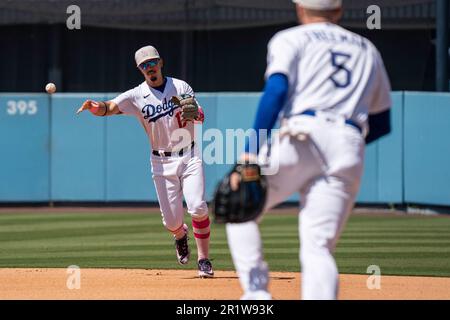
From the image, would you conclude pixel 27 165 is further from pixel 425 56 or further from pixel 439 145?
pixel 425 56

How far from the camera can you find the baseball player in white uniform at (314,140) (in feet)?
18.1

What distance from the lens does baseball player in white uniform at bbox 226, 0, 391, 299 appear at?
18.1 feet

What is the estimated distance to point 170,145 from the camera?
950cm

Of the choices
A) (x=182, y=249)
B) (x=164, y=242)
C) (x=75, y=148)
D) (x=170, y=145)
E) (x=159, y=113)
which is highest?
(x=159, y=113)

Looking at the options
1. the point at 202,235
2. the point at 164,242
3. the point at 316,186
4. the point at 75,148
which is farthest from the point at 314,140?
the point at 75,148

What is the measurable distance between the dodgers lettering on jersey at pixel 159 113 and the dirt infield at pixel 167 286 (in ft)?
3.72

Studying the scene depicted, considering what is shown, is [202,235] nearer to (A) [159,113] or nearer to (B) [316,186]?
(A) [159,113]

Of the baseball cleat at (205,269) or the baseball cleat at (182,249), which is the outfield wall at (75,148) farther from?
the baseball cleat at (205,269)

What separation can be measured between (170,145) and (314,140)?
159 inches

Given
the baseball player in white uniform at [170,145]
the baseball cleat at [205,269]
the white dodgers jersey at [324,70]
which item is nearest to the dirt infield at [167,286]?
the baseball cleat at [205,269]

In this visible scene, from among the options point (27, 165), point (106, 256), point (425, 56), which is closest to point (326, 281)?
point (106, 256)

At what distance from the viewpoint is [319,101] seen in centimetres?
560

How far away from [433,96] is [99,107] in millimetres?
8311

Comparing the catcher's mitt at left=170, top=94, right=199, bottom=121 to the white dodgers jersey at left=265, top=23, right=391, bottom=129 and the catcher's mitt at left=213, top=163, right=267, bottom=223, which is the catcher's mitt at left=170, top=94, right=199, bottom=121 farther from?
the catcher's mitt at left=213, top=163, right=267, bottom=223
